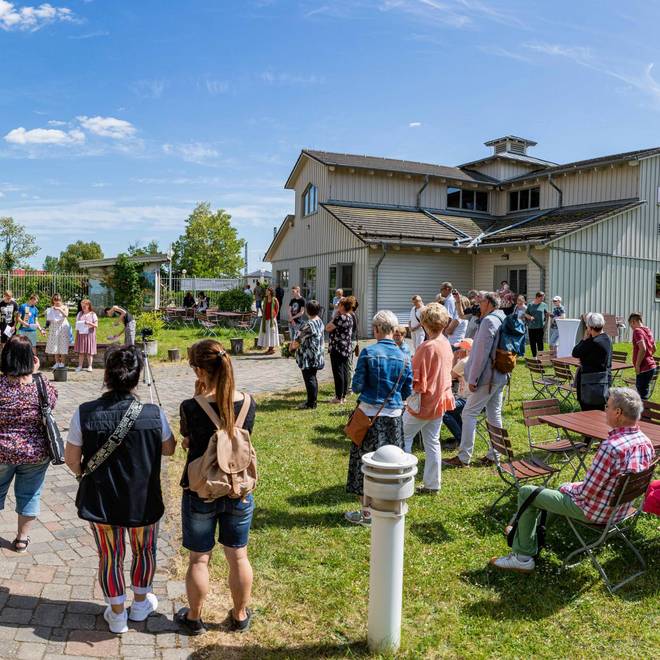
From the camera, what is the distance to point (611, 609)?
3.89 metres

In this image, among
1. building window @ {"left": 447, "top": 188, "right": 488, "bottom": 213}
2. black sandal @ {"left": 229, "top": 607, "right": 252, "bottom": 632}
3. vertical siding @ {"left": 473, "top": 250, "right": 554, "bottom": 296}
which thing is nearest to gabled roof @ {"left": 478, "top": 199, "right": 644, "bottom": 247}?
vertical siding @ {"left": 473, "top": 250, "right": 554, "bottom": 296}

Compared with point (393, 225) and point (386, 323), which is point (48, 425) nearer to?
point (386, 323)

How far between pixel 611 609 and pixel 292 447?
4252 mm

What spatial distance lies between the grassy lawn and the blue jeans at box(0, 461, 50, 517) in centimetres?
140

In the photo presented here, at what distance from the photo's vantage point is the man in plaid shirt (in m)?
4.04

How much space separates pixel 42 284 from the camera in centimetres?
2605

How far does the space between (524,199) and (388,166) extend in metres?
5.85

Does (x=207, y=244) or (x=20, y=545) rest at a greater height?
(x=207, y=244)

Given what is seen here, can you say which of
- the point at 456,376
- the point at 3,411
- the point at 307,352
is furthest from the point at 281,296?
the point at 3,411

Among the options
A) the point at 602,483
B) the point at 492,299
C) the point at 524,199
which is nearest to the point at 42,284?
the point at 524,199

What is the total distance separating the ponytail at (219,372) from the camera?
321 centimetres

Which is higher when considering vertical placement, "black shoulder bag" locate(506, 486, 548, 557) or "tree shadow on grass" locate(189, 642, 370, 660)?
"black shoulder bag" locate(506, 486, 548, 557)

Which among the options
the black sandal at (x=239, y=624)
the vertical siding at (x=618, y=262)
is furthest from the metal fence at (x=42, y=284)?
the black sandal at (x=239, y=624)

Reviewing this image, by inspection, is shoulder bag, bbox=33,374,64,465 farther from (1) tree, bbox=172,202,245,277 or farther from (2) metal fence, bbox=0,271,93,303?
(1) tree, bbox=172,202,245,277
